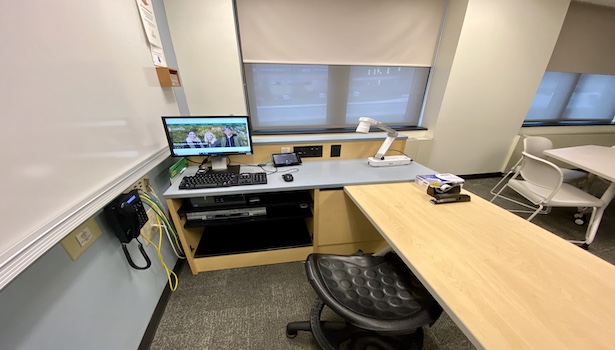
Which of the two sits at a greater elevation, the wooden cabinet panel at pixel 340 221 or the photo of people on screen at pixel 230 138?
the photo of people on screen at pixel 230 138

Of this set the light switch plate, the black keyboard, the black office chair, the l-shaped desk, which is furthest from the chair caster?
the light switch plate

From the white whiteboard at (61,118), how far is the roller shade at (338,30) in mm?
1228

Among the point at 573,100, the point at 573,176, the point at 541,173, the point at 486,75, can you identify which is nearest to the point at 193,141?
the point at 541,173

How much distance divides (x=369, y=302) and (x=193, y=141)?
140 centimetres

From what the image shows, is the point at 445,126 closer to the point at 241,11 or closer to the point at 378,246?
the point at 378,246

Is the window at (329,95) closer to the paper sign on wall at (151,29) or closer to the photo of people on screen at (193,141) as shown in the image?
the paper sign on wall at (151,29)

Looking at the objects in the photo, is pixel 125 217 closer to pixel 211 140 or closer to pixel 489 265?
pixel 211 140

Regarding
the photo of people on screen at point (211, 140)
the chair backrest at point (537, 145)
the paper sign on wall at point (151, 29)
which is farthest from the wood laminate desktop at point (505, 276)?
the paper sign on wall at point (151, 29)

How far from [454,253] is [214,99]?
2480 mm

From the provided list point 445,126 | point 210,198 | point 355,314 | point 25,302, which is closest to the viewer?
point 25,302

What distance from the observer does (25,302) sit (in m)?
0.58

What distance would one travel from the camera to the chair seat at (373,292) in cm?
69

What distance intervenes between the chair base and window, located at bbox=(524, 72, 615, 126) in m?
3.84

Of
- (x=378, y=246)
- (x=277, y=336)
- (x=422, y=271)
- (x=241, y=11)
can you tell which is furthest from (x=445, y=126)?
(x=277, y=336)
